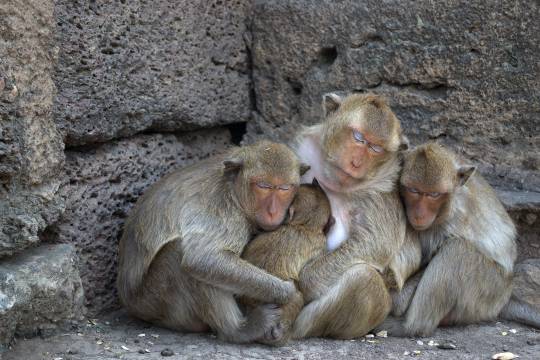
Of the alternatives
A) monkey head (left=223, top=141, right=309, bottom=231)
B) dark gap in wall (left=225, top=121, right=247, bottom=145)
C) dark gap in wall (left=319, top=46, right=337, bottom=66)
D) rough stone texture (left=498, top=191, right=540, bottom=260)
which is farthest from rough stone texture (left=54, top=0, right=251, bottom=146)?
rough stone texture (left=498, top=191, right=540, bottom=260)

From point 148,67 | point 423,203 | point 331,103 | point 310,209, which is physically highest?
point 148,67

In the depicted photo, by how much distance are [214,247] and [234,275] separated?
0.72ft

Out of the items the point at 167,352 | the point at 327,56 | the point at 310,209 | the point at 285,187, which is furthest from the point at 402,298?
the point at 327,56

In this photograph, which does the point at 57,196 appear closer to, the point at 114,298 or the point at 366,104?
the point at 114,298

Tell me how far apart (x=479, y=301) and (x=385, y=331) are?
71 cm

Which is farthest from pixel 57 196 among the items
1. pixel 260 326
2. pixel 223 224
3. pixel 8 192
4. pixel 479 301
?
pixel 479 301

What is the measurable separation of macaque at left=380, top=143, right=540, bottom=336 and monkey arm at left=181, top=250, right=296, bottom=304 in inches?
37.7

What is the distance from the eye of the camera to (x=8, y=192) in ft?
18.2

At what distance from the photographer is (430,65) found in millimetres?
7121

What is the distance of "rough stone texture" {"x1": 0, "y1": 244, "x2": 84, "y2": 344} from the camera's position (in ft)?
17.8

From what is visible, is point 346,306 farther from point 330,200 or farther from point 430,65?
point 430,65

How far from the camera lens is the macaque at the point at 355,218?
612 centimetres

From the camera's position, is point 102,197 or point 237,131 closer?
point 102,197

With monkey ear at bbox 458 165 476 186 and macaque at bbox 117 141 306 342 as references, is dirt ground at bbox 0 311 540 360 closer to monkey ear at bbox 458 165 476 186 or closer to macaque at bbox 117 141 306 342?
macaque at bbox 117 141 306 342
